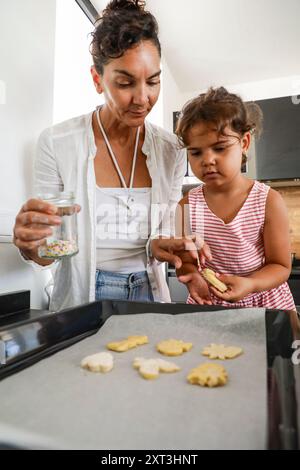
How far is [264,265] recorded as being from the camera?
95 cm

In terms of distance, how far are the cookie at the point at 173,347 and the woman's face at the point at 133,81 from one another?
59 centimetres

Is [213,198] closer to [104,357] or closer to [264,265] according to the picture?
[264,265]

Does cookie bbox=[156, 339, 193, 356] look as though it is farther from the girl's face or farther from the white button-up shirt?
the girl's face

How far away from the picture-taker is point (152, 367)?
525 mm

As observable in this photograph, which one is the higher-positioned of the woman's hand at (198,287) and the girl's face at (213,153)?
the girl's face at (213,153)

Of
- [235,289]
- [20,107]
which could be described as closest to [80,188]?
[20,107]

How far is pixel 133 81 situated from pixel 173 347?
2.10ft

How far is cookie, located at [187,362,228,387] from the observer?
0.48 metres

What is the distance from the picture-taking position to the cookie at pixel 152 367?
0.50 m

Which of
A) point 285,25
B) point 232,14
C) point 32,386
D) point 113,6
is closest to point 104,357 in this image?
point 32,386

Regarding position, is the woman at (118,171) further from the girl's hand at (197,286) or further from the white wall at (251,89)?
the white wall at (251,89)

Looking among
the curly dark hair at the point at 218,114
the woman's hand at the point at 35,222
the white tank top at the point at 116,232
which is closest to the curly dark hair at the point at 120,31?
the curly dark hair at the point at 218,114

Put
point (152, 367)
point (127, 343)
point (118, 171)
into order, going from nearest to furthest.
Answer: point (152, 367)
point (127, 343)
point (118, 171)

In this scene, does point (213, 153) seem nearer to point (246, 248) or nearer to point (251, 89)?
point (246, 248)
